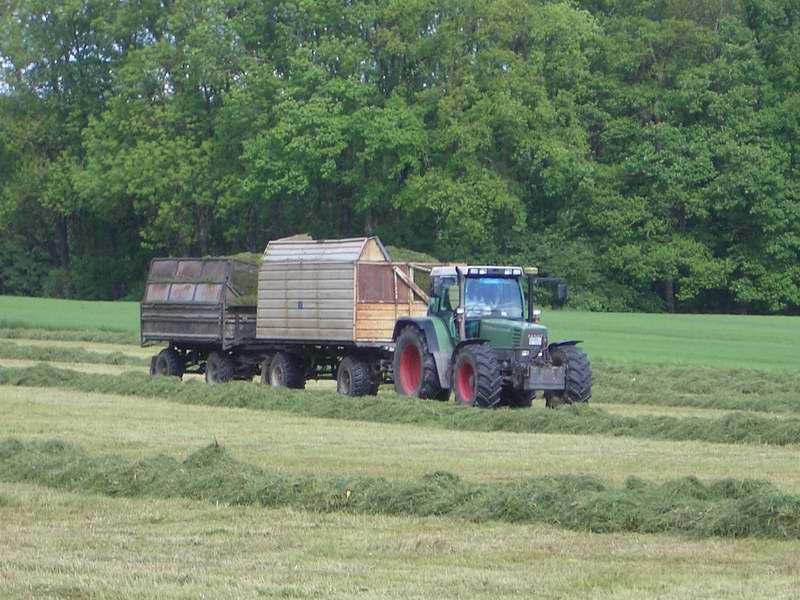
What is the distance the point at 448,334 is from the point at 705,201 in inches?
1483

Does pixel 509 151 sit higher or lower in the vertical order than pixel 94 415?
higher

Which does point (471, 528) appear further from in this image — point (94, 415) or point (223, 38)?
point (223, 38)

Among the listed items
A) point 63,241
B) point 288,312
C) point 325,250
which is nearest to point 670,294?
point 63,241

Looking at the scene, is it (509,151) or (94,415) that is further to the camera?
(509,151)

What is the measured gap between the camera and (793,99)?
62.2 m

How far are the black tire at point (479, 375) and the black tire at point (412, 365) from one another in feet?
3.06

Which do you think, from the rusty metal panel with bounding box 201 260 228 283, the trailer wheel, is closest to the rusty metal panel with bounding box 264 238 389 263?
the rusty metal panel with bounding box 201 260 228 283

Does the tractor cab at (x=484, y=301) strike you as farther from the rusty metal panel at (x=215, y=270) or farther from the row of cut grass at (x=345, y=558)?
the row of cut grass at (x=345, y=558)

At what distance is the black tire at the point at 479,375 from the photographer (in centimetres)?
2447

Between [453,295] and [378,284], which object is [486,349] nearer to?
[453,295]

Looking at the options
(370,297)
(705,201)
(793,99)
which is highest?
(793,99)

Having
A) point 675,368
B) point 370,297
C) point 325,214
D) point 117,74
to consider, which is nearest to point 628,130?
point 325,214

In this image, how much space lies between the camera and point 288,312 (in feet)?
99.0

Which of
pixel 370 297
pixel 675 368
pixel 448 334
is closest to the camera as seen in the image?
pixel 448 334
